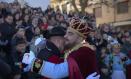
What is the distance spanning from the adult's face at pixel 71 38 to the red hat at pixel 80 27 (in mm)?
44

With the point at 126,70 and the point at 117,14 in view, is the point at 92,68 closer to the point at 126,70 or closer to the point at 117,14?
the point at 126,70

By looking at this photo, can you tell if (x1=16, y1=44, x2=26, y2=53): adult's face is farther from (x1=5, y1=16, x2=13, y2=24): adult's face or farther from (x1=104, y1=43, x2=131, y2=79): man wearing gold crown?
(x1=104, y1=43, x2=131, y2=79): man wearing gold crown

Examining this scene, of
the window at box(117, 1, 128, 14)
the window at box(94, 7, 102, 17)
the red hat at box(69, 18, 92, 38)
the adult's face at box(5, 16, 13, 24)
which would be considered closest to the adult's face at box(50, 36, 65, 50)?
the red hat at box(69, 18, 92, 38)

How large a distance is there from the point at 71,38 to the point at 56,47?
421 millimetres

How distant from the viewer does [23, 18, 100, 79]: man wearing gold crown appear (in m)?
3.77

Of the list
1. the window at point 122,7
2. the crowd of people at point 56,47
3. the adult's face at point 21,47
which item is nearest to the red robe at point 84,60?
the crowd of people at point 56,47

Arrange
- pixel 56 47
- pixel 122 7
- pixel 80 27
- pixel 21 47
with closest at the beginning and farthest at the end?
pixel 56 47
pixel 80 27
pixel 21 47
pixel 122 7

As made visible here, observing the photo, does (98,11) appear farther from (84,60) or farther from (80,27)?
(84,60)

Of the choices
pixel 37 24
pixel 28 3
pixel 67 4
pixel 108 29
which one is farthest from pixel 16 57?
pixel 67 4

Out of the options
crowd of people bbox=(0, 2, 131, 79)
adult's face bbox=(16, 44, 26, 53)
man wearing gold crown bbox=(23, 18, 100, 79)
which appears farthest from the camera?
adult's face bbox=(16, 44, 26, 53)

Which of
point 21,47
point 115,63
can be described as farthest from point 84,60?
point 115,63

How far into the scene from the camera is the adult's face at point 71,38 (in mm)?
4234

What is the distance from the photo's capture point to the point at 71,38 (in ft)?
14.1

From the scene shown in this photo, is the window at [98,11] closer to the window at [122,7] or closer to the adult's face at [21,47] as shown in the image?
the window at [122,7]
